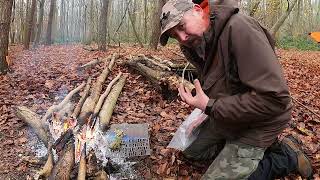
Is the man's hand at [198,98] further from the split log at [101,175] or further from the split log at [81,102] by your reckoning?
the split log at [81,102]

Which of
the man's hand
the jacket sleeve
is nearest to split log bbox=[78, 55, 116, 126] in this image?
the man's hand

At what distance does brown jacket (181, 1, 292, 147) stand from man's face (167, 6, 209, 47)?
69mm

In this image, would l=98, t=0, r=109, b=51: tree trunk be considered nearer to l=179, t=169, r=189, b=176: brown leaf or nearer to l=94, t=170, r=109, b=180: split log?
l=179, t=169, r=189, b=176: brown leaf

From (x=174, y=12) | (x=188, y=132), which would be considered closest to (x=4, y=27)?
(x=188, y=132)

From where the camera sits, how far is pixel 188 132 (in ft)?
13.4

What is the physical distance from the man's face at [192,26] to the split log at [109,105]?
2124mm

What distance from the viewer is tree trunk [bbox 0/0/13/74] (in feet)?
26.8

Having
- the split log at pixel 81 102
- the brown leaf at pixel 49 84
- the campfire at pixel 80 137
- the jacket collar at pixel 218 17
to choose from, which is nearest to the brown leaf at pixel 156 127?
the campfire at pixel 80 137

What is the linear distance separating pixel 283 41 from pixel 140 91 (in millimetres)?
22304

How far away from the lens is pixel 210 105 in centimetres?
298

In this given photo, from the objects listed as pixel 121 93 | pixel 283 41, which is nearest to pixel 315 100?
pixel 121 93

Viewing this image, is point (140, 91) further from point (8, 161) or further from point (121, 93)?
point (8, 161)

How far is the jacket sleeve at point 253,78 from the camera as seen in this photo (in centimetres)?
271

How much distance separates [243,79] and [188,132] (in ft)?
4.79
